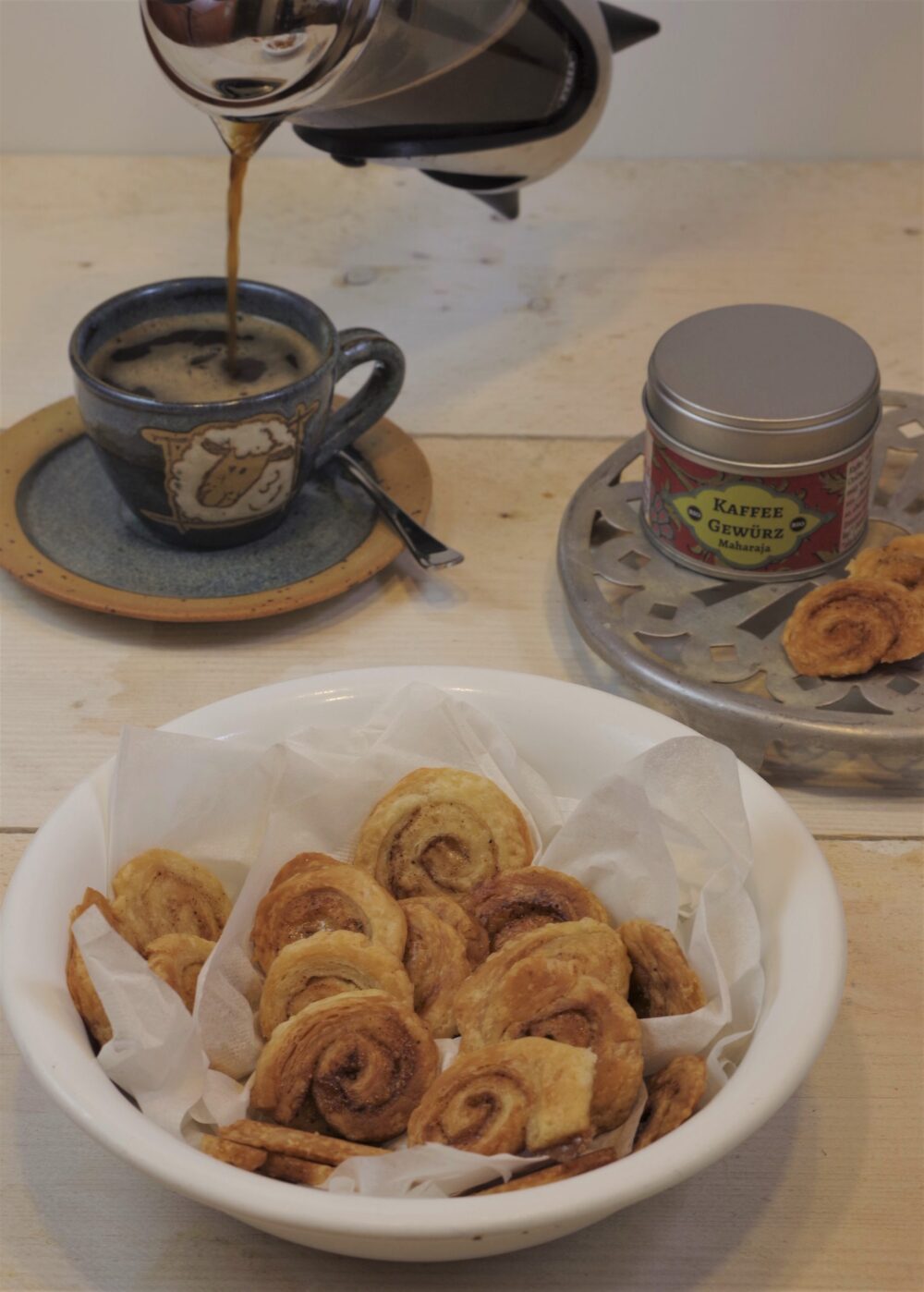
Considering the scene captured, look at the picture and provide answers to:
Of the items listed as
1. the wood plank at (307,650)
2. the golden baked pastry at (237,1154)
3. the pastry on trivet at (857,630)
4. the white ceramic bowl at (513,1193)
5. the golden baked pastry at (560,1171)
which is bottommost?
the wood plank at (307,650)

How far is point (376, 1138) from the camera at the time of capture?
15.0 inches

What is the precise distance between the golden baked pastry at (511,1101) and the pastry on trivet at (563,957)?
1.0 inches

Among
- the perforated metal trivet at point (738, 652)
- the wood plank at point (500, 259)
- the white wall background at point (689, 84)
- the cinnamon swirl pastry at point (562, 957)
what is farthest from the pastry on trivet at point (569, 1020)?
the white wall background at point (689, 84)

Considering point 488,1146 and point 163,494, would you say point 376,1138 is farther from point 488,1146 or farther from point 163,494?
point 163,494

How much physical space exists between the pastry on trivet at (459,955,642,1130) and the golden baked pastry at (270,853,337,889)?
0.07 metres

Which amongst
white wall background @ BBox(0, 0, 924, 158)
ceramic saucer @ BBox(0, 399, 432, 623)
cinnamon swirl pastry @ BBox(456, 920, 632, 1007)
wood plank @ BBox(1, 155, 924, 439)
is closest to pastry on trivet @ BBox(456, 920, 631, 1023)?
cinnamon swirl pastry @ BBox(456, 920, 632, 1007)

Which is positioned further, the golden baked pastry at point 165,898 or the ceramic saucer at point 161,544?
the ceramic saucer at point 161,544

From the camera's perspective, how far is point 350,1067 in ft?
1.25

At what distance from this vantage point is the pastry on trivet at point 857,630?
→ 0.55m

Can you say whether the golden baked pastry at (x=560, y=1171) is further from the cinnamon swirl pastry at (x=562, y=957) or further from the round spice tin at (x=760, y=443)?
the round spice tin at (x=760, y=443)

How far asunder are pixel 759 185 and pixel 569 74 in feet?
0.97

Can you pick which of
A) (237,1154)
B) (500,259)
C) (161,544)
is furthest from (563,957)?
(500,259)

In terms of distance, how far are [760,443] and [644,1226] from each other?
0.30m

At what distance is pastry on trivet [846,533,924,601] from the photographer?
1.89ft
